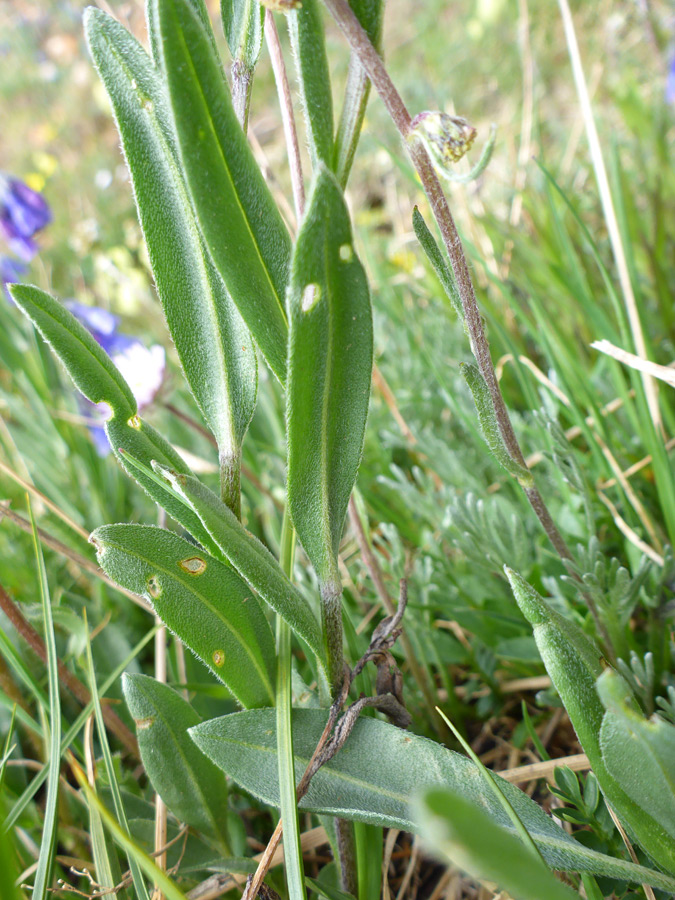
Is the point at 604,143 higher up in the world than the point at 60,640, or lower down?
higher up

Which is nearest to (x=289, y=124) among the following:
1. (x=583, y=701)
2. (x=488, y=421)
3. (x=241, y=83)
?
(x=241, y=83)

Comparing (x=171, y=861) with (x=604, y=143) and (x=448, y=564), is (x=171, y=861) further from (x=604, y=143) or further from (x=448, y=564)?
(x=604, y=143)

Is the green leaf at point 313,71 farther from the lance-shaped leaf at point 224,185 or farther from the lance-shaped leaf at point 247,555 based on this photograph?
the lance-shaped leaf at point 247,555

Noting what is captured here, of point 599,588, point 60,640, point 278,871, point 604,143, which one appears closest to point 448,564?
point 599,588

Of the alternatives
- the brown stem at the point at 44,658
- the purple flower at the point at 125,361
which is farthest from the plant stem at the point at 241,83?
the purple flower at the point at 125,361

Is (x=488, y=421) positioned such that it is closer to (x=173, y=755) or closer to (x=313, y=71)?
(x=313, y=71)

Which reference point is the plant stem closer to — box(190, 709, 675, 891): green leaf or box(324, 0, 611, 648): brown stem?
box(324, 0, 611, 648): brown stem

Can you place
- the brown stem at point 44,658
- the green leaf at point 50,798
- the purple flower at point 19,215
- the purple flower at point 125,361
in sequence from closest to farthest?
the green leaf at point 50,798, the brown stem at point 44,658, the purple flower at point 125,361, the purple flower at point 19,215
